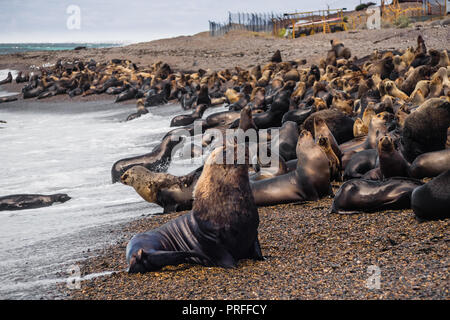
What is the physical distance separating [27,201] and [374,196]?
4.84 m

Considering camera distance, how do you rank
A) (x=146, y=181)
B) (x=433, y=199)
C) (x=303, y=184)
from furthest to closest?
1. (x=146, y=181)
2. (x=303, y=184)
3. (x=433, y=199)

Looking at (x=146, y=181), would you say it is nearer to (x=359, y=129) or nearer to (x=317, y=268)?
(x=359, y=129)

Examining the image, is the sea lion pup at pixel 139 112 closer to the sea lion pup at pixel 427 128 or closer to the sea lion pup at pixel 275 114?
the sea lion pup at pixel 275 114

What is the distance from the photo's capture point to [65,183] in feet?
29.8

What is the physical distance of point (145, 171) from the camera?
24.0 feet

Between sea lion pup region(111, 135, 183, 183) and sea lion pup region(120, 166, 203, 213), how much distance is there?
1444 mm

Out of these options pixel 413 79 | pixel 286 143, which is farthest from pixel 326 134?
pixel 413 79

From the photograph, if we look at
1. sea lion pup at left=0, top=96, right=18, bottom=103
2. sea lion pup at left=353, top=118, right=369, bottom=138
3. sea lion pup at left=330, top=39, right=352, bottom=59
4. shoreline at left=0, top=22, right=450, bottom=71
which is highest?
shoreline at left=0, top=22, right=450, bottom=71

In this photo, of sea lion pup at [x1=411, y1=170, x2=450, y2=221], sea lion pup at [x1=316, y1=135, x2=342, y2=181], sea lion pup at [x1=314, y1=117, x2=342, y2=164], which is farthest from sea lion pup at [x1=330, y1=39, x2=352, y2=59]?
sea lion pup at [x1=411, y1=170, x2=450, y2=221]

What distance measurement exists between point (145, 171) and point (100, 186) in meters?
1.60

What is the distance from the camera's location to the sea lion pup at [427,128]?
6.50 metres

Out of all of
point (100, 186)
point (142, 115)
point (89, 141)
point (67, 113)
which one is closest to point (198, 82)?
point (142, 115)

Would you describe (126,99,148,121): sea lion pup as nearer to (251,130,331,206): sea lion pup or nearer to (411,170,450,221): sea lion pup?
(251,130,331,206): sea lion pup

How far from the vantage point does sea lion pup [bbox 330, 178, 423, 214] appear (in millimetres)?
5112
